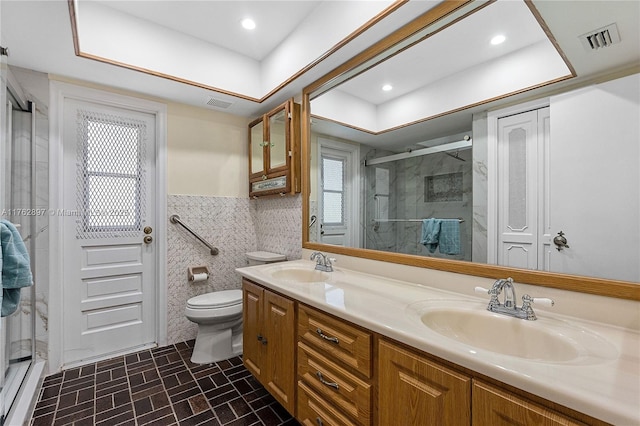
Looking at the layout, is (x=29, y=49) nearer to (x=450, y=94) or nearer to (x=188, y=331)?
(x=188, y=331)

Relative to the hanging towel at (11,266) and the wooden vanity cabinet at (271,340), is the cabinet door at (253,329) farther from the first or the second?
the hanging towel at (11,266)

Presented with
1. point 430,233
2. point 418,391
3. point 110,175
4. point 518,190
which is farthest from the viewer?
point 110,175

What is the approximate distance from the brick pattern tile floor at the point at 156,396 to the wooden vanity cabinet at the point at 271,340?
0.19 meters

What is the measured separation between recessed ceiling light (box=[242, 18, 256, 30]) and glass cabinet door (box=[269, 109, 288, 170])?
635 millimetres

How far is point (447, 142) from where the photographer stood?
1.44 meters

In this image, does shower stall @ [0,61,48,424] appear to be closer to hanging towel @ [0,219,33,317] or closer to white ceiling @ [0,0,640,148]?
white ceiling @ [0,0,640,148]

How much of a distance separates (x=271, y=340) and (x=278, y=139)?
1.66m

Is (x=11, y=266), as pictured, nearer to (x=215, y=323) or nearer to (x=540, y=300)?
(x=215, y=323)

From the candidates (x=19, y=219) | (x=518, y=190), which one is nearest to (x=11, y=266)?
(x=19, y=219)

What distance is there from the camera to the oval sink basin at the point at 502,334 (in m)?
0.92

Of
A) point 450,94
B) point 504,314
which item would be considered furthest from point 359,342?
point 450,94

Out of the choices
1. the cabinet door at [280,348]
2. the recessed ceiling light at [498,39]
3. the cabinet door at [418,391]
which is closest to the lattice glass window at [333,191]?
the cabinet door at [280,348]

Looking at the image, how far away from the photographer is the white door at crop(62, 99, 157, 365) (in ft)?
7.38

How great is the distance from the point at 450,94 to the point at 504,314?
106 cm
